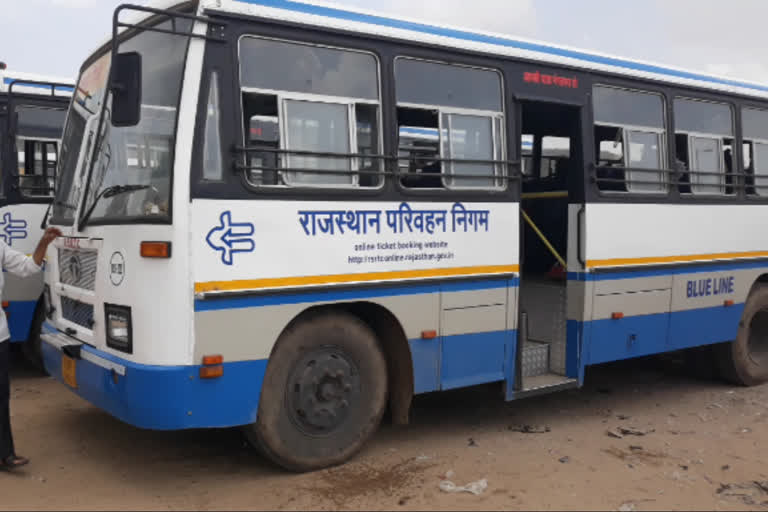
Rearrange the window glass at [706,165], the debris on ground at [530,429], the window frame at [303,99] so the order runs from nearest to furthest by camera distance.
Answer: the window frame at [303,99] < the debris on ground at [530,429] < the window glass at [706,165]

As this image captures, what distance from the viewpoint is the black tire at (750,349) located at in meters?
7.68

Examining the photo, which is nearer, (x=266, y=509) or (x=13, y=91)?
(x=266, y=509)

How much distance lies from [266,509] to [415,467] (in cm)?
116

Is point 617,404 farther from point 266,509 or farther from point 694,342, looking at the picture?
point 266,509

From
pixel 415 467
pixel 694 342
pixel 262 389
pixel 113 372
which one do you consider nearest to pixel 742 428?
pixel 694 342

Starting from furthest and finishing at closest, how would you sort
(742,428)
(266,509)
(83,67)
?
(742,428), (83,67), (266,509)

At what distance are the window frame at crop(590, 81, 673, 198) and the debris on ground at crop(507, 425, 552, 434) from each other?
6.55 ft

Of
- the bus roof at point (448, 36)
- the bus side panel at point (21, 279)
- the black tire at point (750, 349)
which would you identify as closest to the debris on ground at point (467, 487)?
the bus roof at point (448, 36)

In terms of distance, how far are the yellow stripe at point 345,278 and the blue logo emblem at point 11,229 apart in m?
4.21

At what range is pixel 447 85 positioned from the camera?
5.41m

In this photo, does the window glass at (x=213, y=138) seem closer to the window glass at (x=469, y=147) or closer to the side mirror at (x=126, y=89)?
the side mirror at (x=126, y=89)

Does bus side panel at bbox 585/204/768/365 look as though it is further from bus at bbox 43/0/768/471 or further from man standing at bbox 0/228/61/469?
man standing at bbox 0/228/61/469

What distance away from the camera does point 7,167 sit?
752 cm

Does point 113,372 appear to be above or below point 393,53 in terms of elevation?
below
